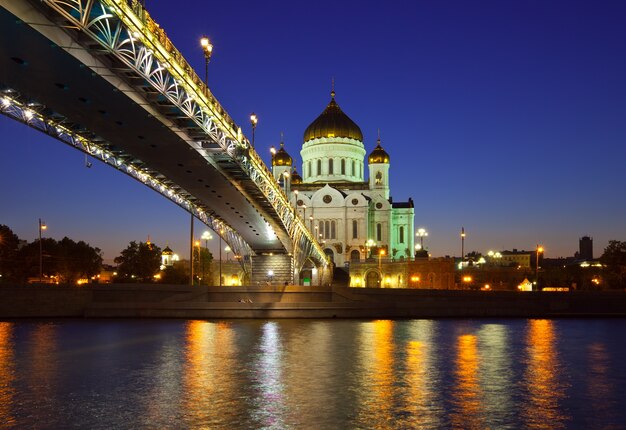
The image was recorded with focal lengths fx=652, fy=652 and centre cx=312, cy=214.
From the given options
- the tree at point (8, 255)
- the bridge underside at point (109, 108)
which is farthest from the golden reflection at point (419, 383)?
the tree at point (8, 255)

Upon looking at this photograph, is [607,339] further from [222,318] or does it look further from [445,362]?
[222,318]

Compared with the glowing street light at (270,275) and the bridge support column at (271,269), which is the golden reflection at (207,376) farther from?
the glowing street light at (270,275)

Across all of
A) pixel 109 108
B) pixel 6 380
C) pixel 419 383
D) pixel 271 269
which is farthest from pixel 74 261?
pixel 419 383

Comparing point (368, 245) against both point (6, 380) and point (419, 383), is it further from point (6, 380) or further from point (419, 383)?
point (6, 380)

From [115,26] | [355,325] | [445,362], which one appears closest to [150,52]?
[115,26]

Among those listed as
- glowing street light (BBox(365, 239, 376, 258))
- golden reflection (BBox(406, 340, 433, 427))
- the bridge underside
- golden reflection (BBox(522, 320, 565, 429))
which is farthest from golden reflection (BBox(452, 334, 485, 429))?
glowing street light (BBox(365, 239, 376, 258))

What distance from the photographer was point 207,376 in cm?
1806

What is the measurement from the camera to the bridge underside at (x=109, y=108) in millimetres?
18578

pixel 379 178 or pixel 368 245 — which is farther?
pixel 379 178

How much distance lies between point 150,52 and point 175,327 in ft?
59.1

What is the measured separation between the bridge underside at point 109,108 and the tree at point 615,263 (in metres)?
34.1

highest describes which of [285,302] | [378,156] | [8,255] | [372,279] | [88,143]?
[378,156]

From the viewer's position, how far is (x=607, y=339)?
30859 millimetres

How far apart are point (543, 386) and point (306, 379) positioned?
6.34 metres
